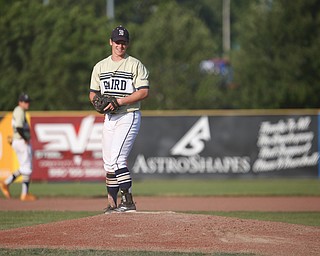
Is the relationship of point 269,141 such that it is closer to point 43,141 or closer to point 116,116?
point 43,141

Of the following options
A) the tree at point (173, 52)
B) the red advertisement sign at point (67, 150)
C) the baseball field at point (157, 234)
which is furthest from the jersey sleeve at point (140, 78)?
the tree at point (173, 52)

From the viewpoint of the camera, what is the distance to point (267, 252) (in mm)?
7805

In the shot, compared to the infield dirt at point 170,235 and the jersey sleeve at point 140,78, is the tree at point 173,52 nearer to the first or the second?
the jersey sleeve at point 140,78

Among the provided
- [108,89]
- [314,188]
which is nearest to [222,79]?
[314,188]

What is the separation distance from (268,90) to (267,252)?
2210 centimetres

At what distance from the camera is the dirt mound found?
7996 millimetres

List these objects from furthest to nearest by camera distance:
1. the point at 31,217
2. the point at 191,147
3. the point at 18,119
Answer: the point at 191,147, the point at 18,119, the point at 31,217

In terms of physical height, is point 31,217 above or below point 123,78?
below

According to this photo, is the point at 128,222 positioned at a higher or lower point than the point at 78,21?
lower

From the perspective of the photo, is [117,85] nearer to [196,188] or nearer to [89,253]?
[89,253]

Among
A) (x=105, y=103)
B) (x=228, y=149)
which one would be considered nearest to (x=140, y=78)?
(x=105, y=103)

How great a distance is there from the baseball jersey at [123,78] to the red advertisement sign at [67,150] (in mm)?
12095

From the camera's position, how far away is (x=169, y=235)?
8.35 meters

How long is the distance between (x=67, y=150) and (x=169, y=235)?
1388cm
